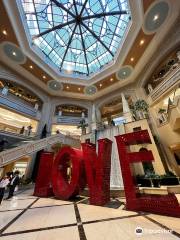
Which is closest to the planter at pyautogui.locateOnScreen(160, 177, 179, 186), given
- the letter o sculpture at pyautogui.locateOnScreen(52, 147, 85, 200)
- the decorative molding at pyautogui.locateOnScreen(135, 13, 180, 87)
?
the letter o sculpture at pyautogui.locateOnScreen(52, 147, 85, 200)

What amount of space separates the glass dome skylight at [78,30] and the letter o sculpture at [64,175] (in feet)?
39.8

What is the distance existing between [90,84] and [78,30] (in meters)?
6.04

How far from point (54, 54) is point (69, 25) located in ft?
11.3

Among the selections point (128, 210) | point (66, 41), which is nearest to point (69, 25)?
point (66, 41)

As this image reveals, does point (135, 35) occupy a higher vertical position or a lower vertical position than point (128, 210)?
higher

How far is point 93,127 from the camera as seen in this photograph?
15.5m

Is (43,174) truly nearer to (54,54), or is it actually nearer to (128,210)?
(128,210)

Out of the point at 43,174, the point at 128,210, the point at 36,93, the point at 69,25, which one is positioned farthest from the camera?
the point at 36,93

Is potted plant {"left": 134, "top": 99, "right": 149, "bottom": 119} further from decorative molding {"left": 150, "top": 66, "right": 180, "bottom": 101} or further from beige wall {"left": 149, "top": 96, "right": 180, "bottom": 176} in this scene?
decorative molding {"left": 150, "top": 66, "right": 180, "bottom": 101}

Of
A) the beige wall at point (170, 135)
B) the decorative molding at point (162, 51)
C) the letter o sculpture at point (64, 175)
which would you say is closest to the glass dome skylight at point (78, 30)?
the decorative molding at point (162, 51)

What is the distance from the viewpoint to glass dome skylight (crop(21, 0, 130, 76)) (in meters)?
12.2

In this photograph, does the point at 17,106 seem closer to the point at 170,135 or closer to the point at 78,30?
the point at 78,30

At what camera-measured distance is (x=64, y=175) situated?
6.86 meters

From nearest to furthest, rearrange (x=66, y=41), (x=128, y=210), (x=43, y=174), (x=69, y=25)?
(x=128, y=210), (x=43, y=174), (x=69, y=25), (x=66, y=41)
